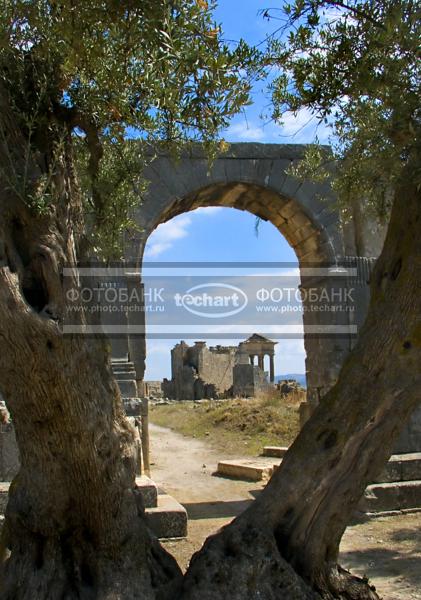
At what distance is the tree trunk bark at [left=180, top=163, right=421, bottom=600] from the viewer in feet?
12.7

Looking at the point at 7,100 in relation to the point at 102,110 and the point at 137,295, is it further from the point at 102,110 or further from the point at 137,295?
the point at 137,295

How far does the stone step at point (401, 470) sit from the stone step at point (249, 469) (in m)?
2.21

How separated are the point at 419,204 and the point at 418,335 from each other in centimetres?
87

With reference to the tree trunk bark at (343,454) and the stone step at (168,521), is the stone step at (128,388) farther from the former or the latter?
the tree trunk bark at (343,454)

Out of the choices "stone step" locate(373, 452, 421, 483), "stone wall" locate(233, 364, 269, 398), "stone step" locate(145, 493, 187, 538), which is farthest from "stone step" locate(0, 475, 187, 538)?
"stone wall" locate(233, 364, 269, 398)

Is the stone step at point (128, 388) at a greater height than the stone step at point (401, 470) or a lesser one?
greater

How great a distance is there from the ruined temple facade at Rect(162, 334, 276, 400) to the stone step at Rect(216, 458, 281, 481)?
60.6 ft

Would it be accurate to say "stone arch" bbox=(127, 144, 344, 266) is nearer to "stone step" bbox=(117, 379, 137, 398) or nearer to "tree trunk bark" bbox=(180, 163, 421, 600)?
"stone step" bbox=(117, 379, 137, 398)

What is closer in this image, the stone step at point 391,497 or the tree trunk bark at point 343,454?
the tree trunk bark at point 343,454

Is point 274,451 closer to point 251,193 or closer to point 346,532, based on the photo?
point 346,532

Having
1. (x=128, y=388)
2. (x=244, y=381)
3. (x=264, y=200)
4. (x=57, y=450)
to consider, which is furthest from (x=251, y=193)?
(x=244, y=381)

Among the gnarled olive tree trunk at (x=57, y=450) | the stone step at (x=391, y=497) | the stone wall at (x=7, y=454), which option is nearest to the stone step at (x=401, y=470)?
the stone step at (x=391, y=497)

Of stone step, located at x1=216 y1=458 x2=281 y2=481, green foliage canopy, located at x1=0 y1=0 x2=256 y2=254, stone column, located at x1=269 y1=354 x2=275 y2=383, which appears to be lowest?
stone step, located at x1=216 y1=458 x2=281 y2=481

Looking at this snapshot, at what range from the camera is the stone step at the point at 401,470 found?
25.5ft
